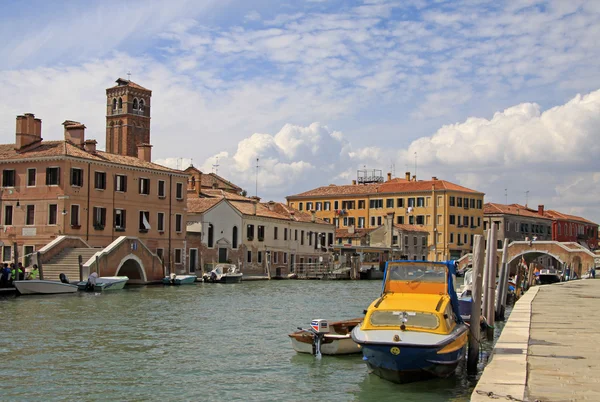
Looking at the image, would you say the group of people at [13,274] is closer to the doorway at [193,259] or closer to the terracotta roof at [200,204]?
the doorway at [193,259]

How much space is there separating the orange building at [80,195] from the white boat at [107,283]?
5.05 m

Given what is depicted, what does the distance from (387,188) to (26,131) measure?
45244 mm

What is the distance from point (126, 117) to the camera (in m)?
72.5

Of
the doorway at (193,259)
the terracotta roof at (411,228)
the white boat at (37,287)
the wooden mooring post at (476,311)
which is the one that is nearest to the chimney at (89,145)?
the doorway at (193,259)

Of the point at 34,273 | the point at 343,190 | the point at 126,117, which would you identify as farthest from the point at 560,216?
the point at 34,273

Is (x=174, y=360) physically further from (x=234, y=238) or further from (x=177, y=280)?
(x=234, y=238)

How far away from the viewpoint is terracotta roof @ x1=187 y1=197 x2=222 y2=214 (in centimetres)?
5172

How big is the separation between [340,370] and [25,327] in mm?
10229

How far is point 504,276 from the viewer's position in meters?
27.3

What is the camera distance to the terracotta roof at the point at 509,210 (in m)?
87.1

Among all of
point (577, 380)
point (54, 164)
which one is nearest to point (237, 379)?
point (577, 380)

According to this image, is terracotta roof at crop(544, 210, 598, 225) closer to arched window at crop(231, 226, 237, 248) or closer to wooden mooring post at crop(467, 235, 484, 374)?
arched window at crop(231, 226, 237, 248)

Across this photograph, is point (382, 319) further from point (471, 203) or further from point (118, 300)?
point (471, 203)

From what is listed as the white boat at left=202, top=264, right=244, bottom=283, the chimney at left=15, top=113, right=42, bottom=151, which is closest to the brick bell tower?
the white boat at left=202, top=264, right=244, bottom=283
